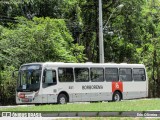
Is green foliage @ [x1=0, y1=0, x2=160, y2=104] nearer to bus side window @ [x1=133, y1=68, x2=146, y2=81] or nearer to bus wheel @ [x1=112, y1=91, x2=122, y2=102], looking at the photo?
bus wheel @ [x1=112, y1=91, x2=122, y2=102]

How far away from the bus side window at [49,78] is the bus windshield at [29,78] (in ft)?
1.19

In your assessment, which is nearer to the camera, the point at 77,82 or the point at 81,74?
the point at 77,82

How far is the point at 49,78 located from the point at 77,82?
238cm

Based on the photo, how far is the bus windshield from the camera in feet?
86.2

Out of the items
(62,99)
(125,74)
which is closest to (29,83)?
(62,99)

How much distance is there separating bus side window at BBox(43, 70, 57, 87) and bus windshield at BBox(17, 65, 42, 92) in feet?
1.19

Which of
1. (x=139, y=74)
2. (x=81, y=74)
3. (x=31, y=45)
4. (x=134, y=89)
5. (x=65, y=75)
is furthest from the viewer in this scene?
(x=139, y=74)

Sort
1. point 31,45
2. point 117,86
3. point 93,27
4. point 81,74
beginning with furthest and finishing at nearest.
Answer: point 93,27, point 31,45, point 117,86, point 81,74

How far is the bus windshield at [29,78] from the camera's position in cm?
2627

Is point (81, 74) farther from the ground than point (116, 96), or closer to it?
farther from the ground

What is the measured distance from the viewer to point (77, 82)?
28.2m

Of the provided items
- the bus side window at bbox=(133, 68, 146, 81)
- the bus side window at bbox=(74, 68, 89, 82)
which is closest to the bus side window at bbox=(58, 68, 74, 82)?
the bus side window at bbox=(74, 68, 89, 82)

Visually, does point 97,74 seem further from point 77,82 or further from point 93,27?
point 93,27

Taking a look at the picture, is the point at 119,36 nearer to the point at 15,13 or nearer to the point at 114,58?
the point at 114,58
